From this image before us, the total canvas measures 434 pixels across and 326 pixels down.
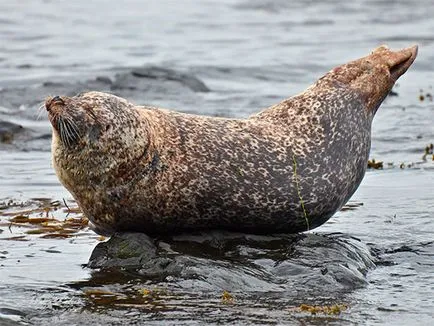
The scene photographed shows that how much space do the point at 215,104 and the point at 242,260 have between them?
8.04 m

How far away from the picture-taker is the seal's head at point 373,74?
10070 mm

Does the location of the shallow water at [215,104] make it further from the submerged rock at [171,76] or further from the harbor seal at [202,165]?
the harbor seal at [202,165]

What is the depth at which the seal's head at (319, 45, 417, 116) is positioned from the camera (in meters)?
10.1

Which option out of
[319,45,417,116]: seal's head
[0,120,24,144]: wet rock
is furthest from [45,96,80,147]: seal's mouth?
[0,120,24,144]: wet rock

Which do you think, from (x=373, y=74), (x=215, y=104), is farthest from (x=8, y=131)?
Answer: (x=373, y=74)

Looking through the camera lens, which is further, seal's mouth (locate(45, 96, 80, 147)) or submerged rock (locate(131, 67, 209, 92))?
submerged rock (locate(131, 67, 209, 92))

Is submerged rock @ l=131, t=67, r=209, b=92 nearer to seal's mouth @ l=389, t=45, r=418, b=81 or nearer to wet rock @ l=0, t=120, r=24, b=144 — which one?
wet rock @ l=0, t=120, r=24, b=144

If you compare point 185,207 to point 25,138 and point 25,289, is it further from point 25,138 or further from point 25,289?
point 25,138

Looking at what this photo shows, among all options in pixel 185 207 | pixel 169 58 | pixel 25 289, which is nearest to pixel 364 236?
pixel 185 207

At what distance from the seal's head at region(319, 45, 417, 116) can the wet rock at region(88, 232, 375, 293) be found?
1362 millimetres

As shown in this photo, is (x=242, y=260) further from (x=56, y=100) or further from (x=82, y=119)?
(x=56, y=100)

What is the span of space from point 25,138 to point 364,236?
567cm

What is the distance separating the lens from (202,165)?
30.0 feet

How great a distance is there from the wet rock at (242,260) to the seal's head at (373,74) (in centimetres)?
136
